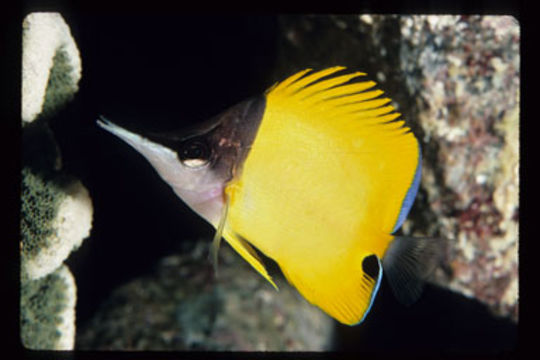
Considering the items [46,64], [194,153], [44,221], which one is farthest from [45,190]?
[194,153]

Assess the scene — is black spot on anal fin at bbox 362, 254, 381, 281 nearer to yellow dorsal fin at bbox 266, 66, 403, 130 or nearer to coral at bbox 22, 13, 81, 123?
yellow dorsal fin at bbox 266, 66, 403, 130

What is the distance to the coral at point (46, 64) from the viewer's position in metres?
1.07

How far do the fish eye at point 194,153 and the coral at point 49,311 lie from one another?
613mm

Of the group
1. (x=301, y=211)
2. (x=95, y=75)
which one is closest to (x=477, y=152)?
(x=301, y=211)

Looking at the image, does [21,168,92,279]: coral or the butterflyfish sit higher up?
the butterflyfish

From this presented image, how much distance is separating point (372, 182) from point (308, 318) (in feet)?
2.51

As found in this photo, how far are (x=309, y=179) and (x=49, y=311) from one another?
2.68 feet

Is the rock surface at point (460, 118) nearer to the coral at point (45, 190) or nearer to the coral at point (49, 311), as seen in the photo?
the coral at point (45, 190)

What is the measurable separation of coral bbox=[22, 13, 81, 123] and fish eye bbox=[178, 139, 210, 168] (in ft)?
1.63

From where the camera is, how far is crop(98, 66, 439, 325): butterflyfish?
0.84m

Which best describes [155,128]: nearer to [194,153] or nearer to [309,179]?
[194,153]

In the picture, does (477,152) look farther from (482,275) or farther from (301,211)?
(301,211)

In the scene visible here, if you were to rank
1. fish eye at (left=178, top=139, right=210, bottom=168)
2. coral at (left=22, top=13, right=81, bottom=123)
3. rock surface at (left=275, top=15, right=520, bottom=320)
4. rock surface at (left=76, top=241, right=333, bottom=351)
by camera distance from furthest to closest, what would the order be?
1. rock surface at (left=76, top=241, right=333, bottom=351)
2. rock surface at (left=275, top=15, right=520, bottom=320)
3. coral at (left=22, top=13, right=81, bottom=123)
4. fish eye at (left=178, top=139, right=210, bottom=168)

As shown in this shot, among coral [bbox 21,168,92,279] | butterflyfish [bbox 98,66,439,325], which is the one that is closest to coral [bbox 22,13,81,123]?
coral [bbox 21,168,92,279]
